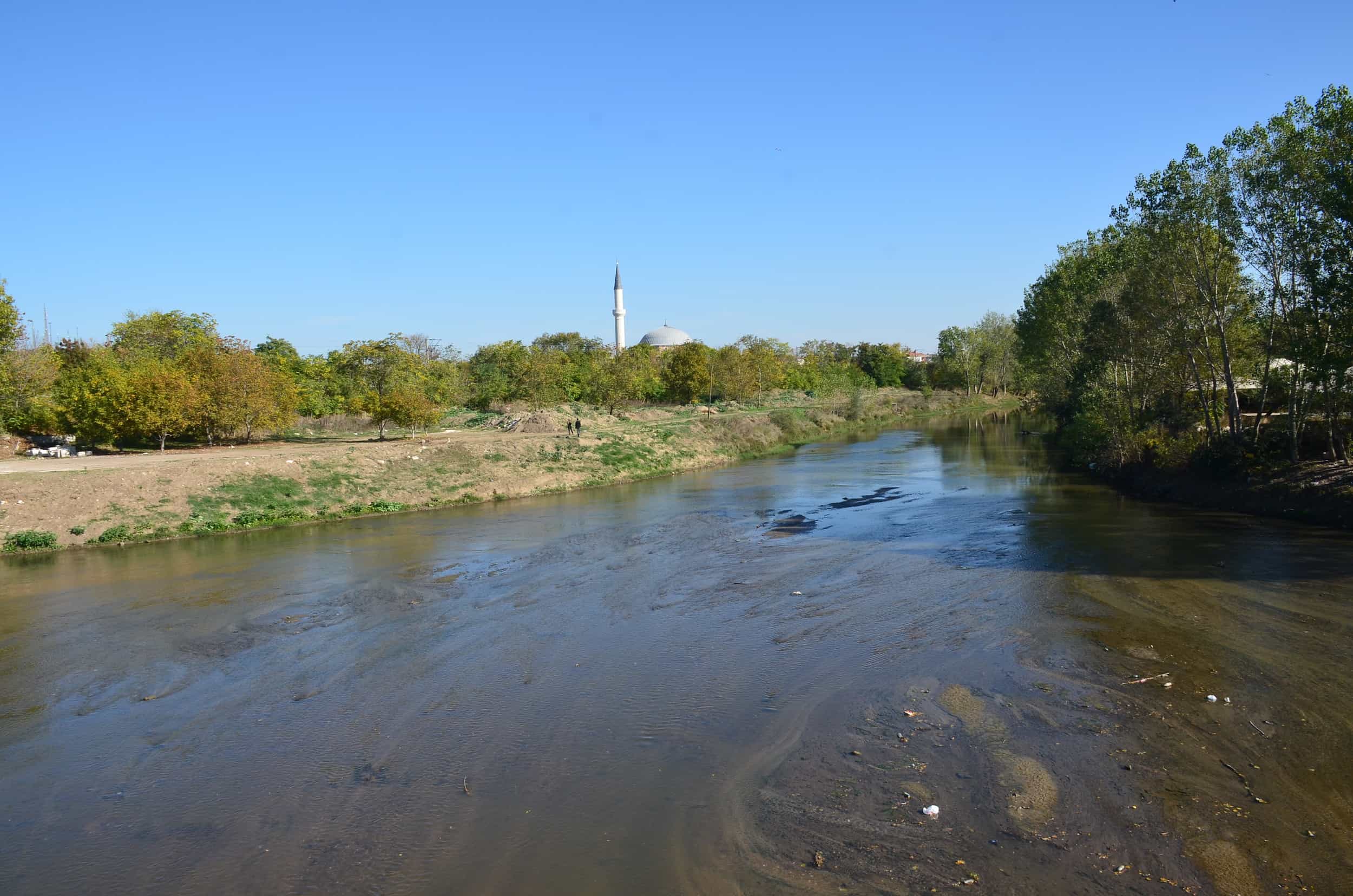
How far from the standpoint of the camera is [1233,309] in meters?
29.5

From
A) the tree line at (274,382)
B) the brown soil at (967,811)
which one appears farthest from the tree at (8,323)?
the brown soil at (967,811)

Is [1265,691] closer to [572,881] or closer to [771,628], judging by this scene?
[771,628]

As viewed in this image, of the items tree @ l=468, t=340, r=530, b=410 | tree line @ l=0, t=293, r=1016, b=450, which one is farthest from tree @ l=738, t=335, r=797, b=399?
tree @ l=468, t=340, r=530, b=410

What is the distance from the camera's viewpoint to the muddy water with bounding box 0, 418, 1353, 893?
320 inches

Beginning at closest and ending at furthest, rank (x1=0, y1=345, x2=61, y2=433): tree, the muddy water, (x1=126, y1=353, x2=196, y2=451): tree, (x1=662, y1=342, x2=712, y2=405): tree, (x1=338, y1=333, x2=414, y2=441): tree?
1. the muddy water
2. (x1=0, y1=345, x2=61, y2=433): tree
3. (x1=126, y1=353, x2=196, y2=451): tree
4. (x1=338, y1=333, x2=414, y2=441): tree
5. (x1=662, y1=342, x2=712, y2=405): tree

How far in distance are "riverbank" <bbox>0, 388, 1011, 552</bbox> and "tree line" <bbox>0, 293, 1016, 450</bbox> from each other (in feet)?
6.32

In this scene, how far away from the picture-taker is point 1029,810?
28.4ft

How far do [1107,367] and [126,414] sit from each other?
45.4 meters

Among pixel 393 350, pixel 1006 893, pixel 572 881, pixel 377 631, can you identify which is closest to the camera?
pixel 1006 893

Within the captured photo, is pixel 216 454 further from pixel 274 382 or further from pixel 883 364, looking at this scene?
pixel 883 364

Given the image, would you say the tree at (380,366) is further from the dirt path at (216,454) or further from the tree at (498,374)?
the tree at (498,374)

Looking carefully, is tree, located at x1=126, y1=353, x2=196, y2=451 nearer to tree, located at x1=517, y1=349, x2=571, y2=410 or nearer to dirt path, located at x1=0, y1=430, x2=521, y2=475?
dirt path, located at x1=0, y1=430, x2=521, y2=475

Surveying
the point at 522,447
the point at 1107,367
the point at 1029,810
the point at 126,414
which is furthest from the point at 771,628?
the point at 126,414

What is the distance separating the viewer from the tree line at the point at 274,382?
1459 inches
